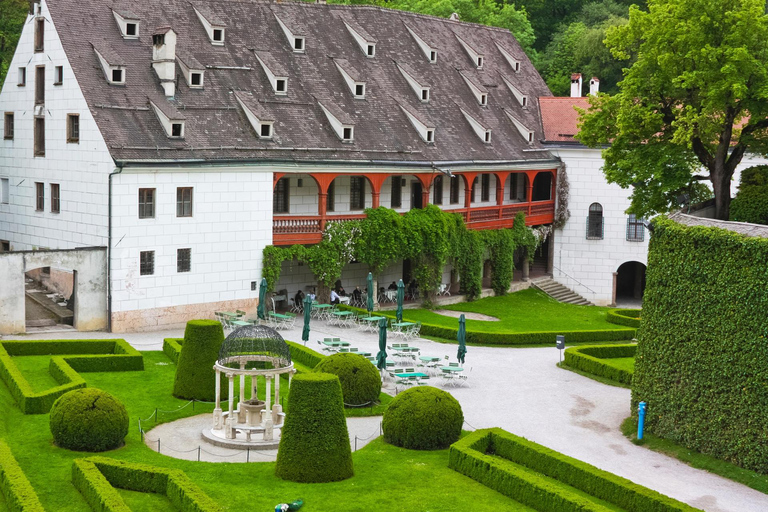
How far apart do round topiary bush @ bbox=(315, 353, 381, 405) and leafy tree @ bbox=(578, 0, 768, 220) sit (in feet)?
42.6

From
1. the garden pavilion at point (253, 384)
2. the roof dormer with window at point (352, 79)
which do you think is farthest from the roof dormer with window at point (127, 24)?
the garden pavilion at point (253, 384)

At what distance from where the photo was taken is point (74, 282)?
1716 inches

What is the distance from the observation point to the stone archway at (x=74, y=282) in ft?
138

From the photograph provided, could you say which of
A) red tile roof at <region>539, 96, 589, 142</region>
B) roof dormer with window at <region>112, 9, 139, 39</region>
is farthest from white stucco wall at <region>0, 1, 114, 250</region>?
red tile roof at <region>539, 96, 589, 142</region>

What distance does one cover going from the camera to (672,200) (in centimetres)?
4112

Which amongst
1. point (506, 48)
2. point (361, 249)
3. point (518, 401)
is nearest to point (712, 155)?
point (518, 401)

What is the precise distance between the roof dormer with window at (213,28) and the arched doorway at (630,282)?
28190mm

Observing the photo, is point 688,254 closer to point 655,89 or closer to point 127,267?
point 655,89

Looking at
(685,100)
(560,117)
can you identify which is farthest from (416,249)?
(685,100)

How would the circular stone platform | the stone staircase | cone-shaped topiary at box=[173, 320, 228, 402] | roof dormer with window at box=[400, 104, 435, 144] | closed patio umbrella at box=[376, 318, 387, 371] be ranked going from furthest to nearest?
1. the stone staircase
2. roof dormer with window at box=[400, 104, 435, 144]
3. the circular stone platform
4. closed patio umbrella at box=[376, 318, 387, 371]
5. cone-shaped topiary at box=[173, 320, 228, 402]

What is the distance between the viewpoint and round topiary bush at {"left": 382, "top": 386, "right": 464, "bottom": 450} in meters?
30.6

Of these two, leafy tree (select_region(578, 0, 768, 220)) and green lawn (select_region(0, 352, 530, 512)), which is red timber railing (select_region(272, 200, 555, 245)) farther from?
green lawn (select_region(0, 352, 530, 512))

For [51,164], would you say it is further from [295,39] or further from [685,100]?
[685,100]

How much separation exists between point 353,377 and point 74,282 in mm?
14869
